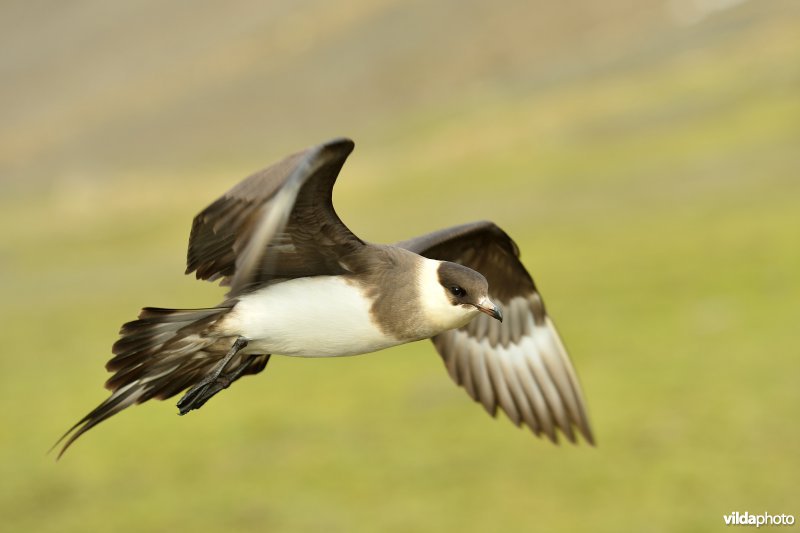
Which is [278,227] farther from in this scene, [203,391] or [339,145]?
[203,391]

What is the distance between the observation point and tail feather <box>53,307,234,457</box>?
614 centimetres

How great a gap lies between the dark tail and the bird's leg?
0.11 metres

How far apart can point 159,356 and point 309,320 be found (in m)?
0.93

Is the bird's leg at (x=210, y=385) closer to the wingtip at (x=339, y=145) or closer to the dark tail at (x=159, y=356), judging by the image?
the dark tail at (x=159, y=356)

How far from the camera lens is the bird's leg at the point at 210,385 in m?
5.83

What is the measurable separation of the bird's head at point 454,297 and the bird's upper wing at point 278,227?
43cm

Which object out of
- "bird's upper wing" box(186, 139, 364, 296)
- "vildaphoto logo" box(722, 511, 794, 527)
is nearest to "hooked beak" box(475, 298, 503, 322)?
"bird's upper wing" box(186, 139, 364, 296)

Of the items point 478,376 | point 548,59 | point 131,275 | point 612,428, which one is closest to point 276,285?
point 478,376

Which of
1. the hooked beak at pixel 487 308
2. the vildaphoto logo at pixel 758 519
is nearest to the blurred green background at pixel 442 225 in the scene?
the vildaphoto logo at pixel 758 519

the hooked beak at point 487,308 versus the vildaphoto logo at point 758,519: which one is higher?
the hooked beak at point 487,308

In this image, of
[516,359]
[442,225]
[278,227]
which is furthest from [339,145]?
[442,225]

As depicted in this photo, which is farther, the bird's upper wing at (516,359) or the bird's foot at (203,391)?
the bird's upper wing at (516,359)

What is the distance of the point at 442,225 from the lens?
55406mm

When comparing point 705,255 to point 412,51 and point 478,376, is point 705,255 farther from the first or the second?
point 412,51
